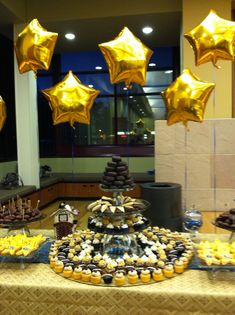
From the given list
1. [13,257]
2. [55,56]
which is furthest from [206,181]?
[55,56]

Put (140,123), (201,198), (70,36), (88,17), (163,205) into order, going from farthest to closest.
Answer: (140,123) → (70,36) → (88,17) → (201,198) → (163,205)

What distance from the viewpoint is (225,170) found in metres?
3.87

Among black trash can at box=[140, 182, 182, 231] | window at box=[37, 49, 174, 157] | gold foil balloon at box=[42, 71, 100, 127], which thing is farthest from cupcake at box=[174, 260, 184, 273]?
window at box=[37, 49, 174, 157]

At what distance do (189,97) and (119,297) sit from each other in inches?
47.9

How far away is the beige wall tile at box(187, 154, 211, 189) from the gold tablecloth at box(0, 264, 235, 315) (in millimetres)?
2494

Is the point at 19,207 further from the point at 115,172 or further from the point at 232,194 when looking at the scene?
the point at 232,194

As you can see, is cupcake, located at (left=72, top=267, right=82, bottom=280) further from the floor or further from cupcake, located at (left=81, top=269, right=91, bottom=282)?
the floor

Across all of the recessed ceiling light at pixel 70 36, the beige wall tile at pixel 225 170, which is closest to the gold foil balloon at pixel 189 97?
the beige wall tile at pixel 225 170

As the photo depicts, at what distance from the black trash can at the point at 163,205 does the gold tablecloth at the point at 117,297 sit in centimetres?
168

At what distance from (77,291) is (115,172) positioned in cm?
59

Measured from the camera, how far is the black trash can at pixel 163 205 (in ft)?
10.5

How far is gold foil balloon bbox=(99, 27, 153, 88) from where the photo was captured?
1858 millimetres

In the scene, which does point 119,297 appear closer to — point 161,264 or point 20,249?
point 161,264

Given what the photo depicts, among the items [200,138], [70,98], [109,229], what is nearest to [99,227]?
[109,229]
